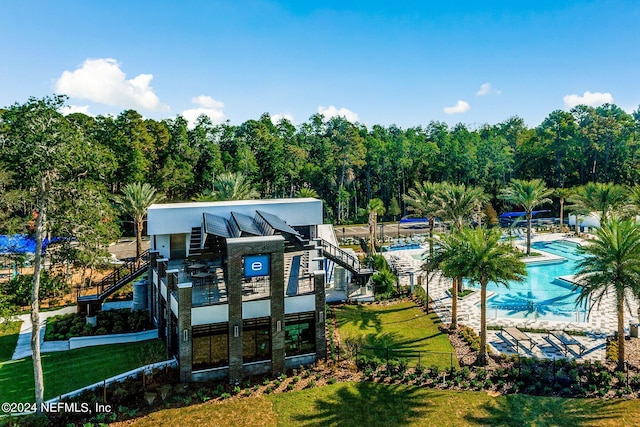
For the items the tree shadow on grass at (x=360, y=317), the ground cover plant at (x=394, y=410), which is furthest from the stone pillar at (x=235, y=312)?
the tree shadow on grass at (x=360, y=317)

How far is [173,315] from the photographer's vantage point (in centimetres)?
1858

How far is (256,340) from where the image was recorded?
18.1 meters

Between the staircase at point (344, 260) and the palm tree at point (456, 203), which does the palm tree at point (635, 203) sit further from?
the staircase at point (344, 260)

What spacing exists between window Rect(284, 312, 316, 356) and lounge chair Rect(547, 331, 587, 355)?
38.8ft

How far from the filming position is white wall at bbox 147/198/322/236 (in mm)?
22938

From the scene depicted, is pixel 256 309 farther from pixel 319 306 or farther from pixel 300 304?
pixel 319 306

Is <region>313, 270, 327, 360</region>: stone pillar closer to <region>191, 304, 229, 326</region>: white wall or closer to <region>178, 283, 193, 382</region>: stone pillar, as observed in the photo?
<region>191, 304, 229, 326</region>: white wall

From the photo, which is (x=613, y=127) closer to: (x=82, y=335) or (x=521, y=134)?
(x=521, y=134)

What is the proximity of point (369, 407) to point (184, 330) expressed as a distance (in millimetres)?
7683

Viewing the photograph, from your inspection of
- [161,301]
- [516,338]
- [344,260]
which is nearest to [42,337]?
[161,301]

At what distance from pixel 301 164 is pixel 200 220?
140ft

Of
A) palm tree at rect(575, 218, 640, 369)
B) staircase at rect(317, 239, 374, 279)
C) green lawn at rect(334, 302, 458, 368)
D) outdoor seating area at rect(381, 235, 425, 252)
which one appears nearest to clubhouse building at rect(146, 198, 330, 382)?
green lawn at rect(334, 302, 458, 368)

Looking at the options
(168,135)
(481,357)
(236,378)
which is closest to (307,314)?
(236,378)

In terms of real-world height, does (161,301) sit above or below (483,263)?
below
